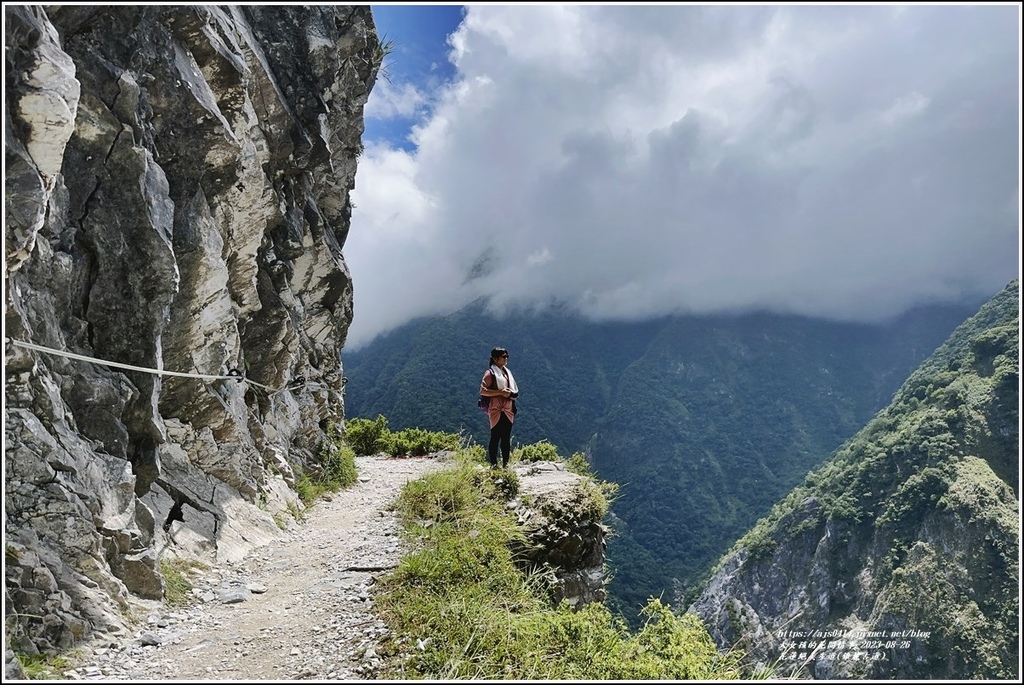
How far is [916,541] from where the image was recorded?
7075 cm

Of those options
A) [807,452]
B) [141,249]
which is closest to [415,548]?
[141,249]

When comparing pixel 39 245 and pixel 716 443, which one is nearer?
pixel 39 245

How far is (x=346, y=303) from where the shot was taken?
19.6m

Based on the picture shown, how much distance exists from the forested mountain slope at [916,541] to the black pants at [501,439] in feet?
146

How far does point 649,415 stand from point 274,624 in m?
147

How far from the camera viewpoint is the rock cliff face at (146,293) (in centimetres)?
535

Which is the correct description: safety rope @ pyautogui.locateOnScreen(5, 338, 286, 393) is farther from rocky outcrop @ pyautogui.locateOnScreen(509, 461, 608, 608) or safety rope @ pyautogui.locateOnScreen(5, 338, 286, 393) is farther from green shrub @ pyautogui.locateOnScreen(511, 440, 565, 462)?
green shrub @ pyautogui.locateOnScreen(511, 440, 565, 462)

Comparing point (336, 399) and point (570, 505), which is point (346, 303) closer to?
point (336, 399)

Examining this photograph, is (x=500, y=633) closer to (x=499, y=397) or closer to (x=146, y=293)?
(x=499, y=397)

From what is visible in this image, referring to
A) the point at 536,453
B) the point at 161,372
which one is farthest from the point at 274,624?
the point at 536,453

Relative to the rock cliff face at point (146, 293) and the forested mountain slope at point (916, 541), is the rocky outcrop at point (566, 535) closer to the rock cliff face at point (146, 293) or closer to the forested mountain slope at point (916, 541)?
the rock cliff face at point (146, 293)

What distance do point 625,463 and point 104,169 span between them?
12327cm

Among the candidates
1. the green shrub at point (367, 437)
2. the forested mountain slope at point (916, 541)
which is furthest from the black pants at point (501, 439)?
the forested mountain slope at point (916, 541)

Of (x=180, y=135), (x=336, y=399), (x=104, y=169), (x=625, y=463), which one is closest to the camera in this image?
(x=104, y=169)
